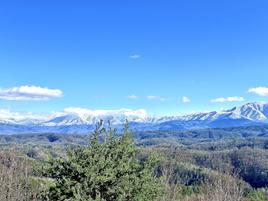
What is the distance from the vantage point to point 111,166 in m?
15.6

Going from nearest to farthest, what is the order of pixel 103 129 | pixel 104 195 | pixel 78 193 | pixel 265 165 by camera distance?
pixel 78 193, pixel 104 195, pixel 103 129, pixel 265 165

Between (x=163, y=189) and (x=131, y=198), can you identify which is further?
(x=163, y=189)

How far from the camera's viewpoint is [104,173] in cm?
1522

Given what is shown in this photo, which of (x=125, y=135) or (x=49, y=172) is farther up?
(x=125, y=135)

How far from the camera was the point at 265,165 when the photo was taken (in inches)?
7584

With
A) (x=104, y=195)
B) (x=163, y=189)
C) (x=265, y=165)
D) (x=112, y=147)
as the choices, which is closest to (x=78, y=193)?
(x=104, y=195)

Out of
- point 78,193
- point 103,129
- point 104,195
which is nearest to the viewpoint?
point 78,193

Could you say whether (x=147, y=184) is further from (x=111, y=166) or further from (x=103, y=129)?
(x=103, y=129)

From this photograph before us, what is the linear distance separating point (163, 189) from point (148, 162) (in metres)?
1.36

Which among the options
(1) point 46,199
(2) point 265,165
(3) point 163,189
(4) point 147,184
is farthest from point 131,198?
(2) point 265,165

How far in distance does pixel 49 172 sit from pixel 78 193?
7.35ft

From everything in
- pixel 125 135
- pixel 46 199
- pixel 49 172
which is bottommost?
pixel 46 199

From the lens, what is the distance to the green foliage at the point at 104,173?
15.1 meters

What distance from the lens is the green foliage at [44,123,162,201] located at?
15.1 meters
